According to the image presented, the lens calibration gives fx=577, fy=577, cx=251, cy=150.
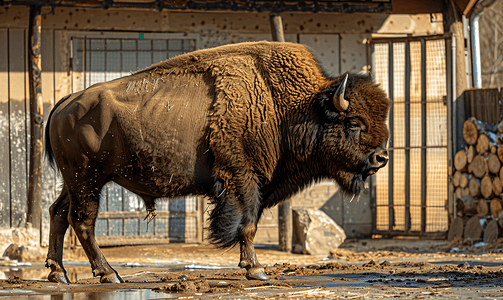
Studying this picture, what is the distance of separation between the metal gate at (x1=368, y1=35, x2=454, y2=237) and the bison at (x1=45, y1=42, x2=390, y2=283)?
4.70 metres

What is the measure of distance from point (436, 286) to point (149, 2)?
5.97m

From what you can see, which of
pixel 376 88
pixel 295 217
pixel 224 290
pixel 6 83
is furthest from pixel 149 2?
pixel 224 290

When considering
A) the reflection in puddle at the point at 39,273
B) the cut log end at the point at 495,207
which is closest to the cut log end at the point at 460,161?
the cut log end at the point at 495,207

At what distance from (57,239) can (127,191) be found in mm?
3979

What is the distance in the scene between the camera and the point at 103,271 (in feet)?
15.6

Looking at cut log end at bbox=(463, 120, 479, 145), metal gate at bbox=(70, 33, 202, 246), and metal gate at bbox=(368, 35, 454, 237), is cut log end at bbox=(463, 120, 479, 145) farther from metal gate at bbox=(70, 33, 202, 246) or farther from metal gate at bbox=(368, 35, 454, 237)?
metal gate at bbox=(70, 33, 202, 246)

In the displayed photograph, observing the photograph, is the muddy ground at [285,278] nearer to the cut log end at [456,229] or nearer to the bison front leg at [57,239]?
the bison front leg at [57,239]

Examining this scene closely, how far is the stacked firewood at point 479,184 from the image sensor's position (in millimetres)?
7905

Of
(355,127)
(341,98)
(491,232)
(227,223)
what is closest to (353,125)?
(355,127)

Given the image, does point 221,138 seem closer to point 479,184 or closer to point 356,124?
point 356,124

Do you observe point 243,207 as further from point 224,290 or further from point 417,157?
point 417,157

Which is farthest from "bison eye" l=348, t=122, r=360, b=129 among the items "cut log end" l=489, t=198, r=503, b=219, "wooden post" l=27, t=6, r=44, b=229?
"wooden post" l=27, t=6, r=44, b=229

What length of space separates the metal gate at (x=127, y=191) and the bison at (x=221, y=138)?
12.5 feet

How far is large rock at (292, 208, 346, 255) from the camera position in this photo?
26.6 feet
